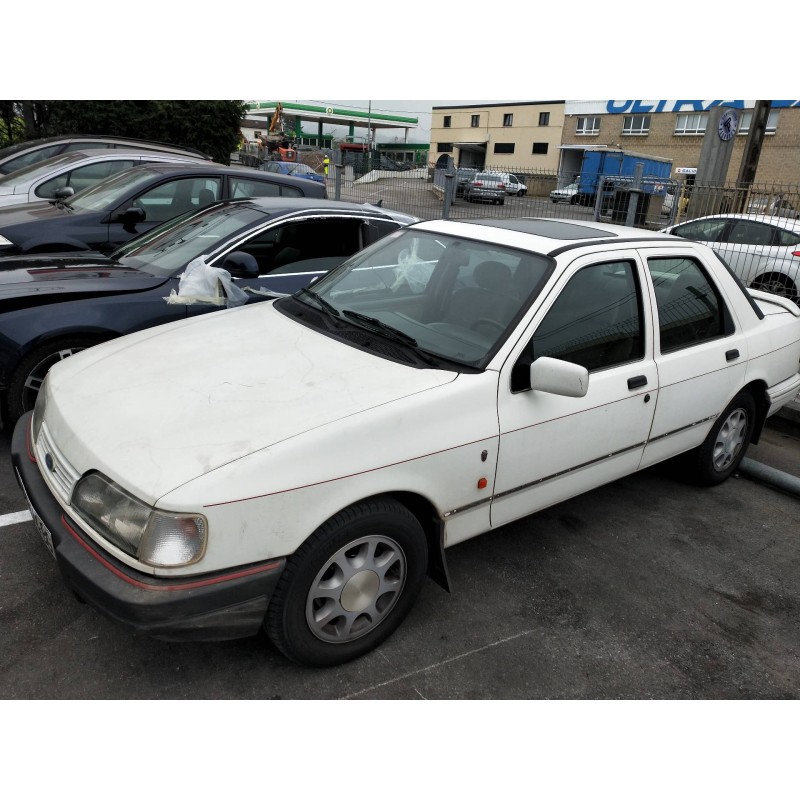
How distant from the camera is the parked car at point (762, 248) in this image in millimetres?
9398

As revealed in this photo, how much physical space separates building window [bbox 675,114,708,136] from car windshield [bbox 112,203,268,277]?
47.0 m

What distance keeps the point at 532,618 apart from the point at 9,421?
3402mm

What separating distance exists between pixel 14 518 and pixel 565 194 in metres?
8.67

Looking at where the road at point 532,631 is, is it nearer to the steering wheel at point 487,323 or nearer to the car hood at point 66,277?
the car hood at point 66,277

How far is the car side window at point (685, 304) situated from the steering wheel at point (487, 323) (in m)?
1.09

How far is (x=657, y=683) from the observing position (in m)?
2.77

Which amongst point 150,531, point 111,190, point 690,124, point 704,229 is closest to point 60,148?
point 111,190

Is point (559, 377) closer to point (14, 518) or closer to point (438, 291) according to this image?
point (438, 291)

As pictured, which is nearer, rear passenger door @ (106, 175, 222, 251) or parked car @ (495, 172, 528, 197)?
rear passenger door @ (106, 175, 222, 251)

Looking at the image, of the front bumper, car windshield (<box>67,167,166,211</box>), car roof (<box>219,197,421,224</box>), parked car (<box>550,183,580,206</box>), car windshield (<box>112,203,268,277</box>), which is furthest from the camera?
parked car (<box>550,183,580,206</box>)

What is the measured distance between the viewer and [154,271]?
485cm

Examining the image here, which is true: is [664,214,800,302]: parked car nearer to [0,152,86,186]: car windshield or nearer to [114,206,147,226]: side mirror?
[114,206,147,226]: side mirror

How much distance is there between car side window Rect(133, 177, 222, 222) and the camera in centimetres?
653

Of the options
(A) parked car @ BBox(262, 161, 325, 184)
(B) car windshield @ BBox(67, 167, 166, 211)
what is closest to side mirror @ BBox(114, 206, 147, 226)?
(B) car windshield @ BBox(67, 167, 166, 211)
